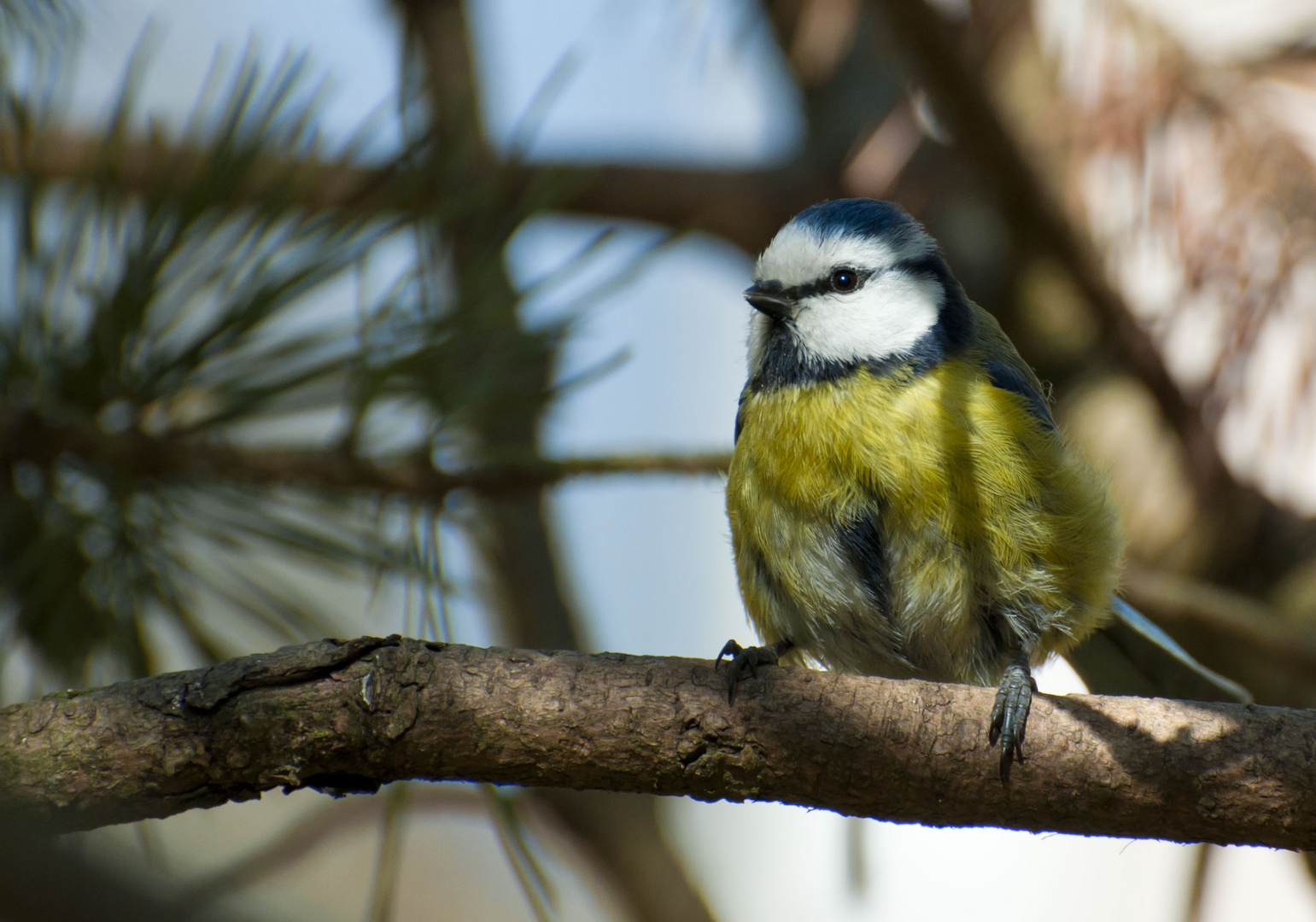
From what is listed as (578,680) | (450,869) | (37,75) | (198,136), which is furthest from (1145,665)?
(450,869)

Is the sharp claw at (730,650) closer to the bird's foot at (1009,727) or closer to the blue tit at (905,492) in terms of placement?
the blue tit at (905,492)

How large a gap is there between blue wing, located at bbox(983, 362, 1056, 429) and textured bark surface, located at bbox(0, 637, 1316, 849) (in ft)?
1.61

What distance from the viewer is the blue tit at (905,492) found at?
3.83 ft

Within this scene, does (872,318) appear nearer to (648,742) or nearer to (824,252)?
(824,252)

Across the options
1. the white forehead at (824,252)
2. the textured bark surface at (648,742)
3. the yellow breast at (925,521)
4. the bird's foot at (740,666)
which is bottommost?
the textured bark surface at (648,742)

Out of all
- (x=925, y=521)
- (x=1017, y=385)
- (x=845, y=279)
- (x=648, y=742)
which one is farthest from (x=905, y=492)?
(x=648, y=742)

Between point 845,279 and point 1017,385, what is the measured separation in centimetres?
26

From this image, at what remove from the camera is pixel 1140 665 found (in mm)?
1396

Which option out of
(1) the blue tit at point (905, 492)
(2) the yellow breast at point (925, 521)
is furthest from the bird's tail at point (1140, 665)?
(2) the yellow breast at point (925, 521)

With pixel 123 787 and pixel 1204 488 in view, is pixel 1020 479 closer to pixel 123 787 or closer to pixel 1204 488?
pixel 1204 488

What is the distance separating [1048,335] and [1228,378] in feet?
1.45

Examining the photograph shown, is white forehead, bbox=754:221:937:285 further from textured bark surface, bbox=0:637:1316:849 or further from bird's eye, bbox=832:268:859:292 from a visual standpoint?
textured bark surface, bbox=0:637:1316:849

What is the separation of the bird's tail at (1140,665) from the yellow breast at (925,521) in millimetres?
165

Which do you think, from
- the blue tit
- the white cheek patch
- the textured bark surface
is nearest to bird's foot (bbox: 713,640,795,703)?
the textured bark surface
